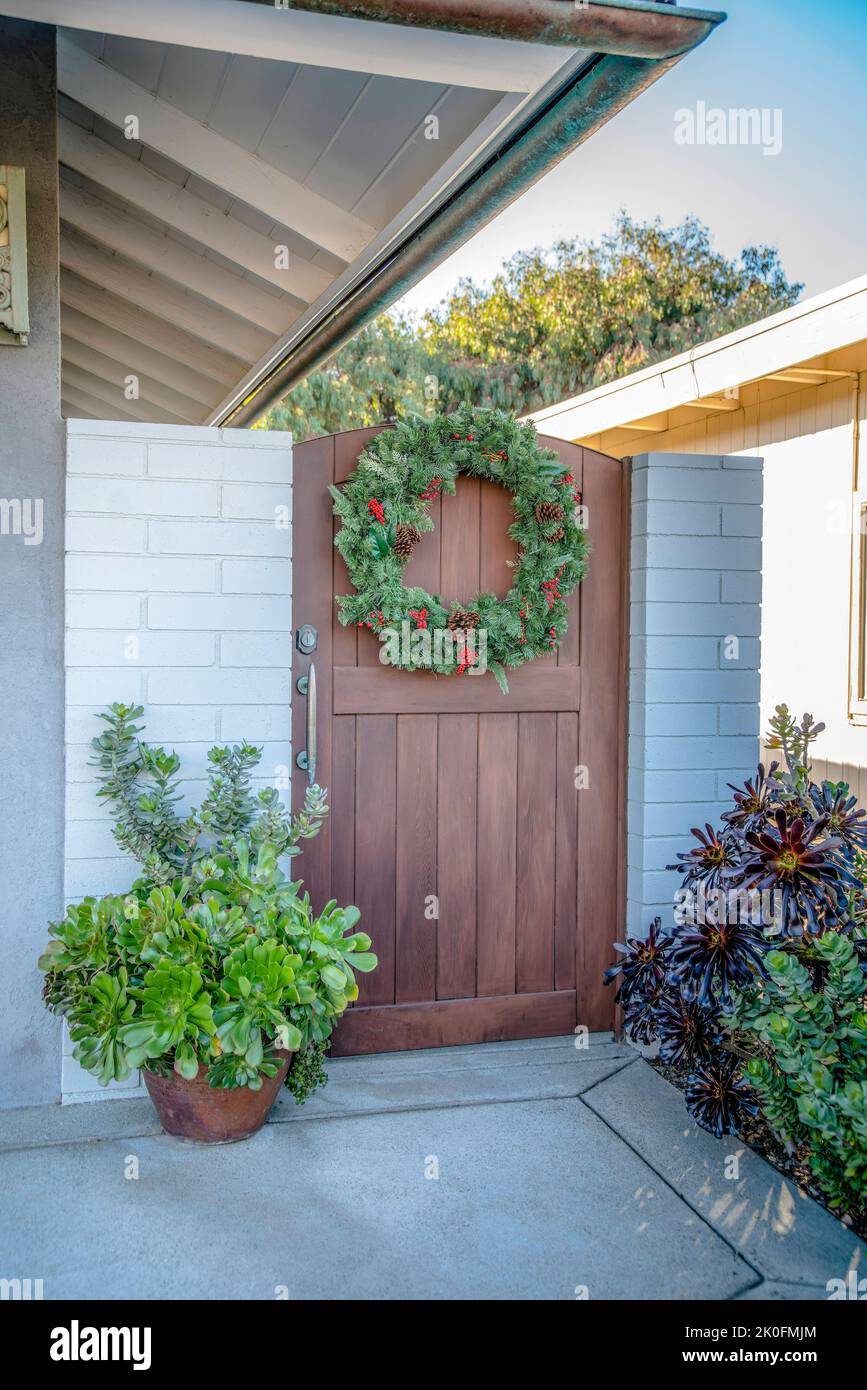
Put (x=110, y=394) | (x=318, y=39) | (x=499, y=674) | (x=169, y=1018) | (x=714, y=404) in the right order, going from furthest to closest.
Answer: (x=110, y=394)
(x=714, y=404)
(x=499, y=674)
(x=318, y=39)
(x=169, y=1018)

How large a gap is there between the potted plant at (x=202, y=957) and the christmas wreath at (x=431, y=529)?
22.3 inches

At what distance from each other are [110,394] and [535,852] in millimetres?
4581

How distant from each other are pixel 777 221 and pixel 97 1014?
43.8ft

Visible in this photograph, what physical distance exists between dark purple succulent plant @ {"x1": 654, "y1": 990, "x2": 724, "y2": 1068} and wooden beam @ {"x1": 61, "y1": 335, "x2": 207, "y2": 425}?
14.6 ft

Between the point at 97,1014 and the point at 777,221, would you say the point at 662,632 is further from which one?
the point at 777,221

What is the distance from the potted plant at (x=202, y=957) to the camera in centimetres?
214

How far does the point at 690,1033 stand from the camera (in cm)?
247

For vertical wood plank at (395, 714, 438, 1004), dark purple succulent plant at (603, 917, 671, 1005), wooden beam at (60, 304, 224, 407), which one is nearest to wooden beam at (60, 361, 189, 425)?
wooden beam at (60, 304, 224, 407)

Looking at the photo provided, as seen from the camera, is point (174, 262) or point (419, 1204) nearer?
point (419, 1204)

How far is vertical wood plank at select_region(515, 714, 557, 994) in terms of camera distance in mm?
3020

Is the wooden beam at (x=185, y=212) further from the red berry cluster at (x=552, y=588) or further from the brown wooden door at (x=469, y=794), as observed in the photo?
the red berry cluster at (x=552, y=588)

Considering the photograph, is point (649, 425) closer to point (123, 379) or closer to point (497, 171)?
point (123, 379)

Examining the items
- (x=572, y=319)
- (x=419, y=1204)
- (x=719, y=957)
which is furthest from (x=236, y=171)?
(x=572, y=319)
